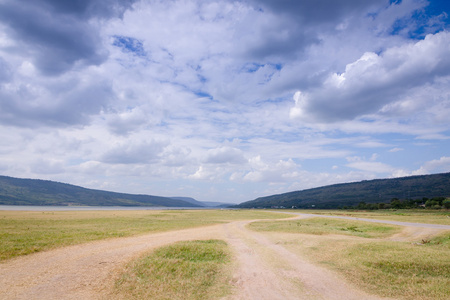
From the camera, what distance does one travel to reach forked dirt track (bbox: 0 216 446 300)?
1182 cm

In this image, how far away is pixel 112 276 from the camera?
14211 mm

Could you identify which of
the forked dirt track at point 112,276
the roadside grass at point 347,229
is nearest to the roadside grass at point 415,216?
the roadside grass at point 347,229

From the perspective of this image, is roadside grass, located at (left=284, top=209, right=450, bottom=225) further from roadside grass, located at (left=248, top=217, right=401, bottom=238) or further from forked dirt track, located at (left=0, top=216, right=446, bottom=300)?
forked dirt track, located at (left=0, top=216, right=446, bottom=300)

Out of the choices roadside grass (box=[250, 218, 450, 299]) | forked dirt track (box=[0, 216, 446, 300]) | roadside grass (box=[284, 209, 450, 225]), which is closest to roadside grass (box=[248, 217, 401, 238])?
roadside grass (box=[250, 218, 450, 299])

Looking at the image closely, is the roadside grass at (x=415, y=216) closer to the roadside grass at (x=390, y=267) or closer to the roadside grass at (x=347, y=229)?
the roadside grass at (x=347, y=229)

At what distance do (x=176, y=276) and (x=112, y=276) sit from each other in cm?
343

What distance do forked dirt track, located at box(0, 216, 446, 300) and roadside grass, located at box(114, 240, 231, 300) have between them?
2.25 feet

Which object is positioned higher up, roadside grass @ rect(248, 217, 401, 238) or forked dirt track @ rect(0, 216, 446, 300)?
forked dirt track @ rect(0, 216, 446, 300)

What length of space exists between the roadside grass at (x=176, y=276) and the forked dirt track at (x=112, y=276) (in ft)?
2.25

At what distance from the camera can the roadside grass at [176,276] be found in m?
12.0

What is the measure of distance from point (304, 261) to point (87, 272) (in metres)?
13.5

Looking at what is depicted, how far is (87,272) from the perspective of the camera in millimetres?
15031

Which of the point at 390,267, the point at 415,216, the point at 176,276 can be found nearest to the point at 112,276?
the point at 176,276

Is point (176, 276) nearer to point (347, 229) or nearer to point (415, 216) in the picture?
point (347, 229)
